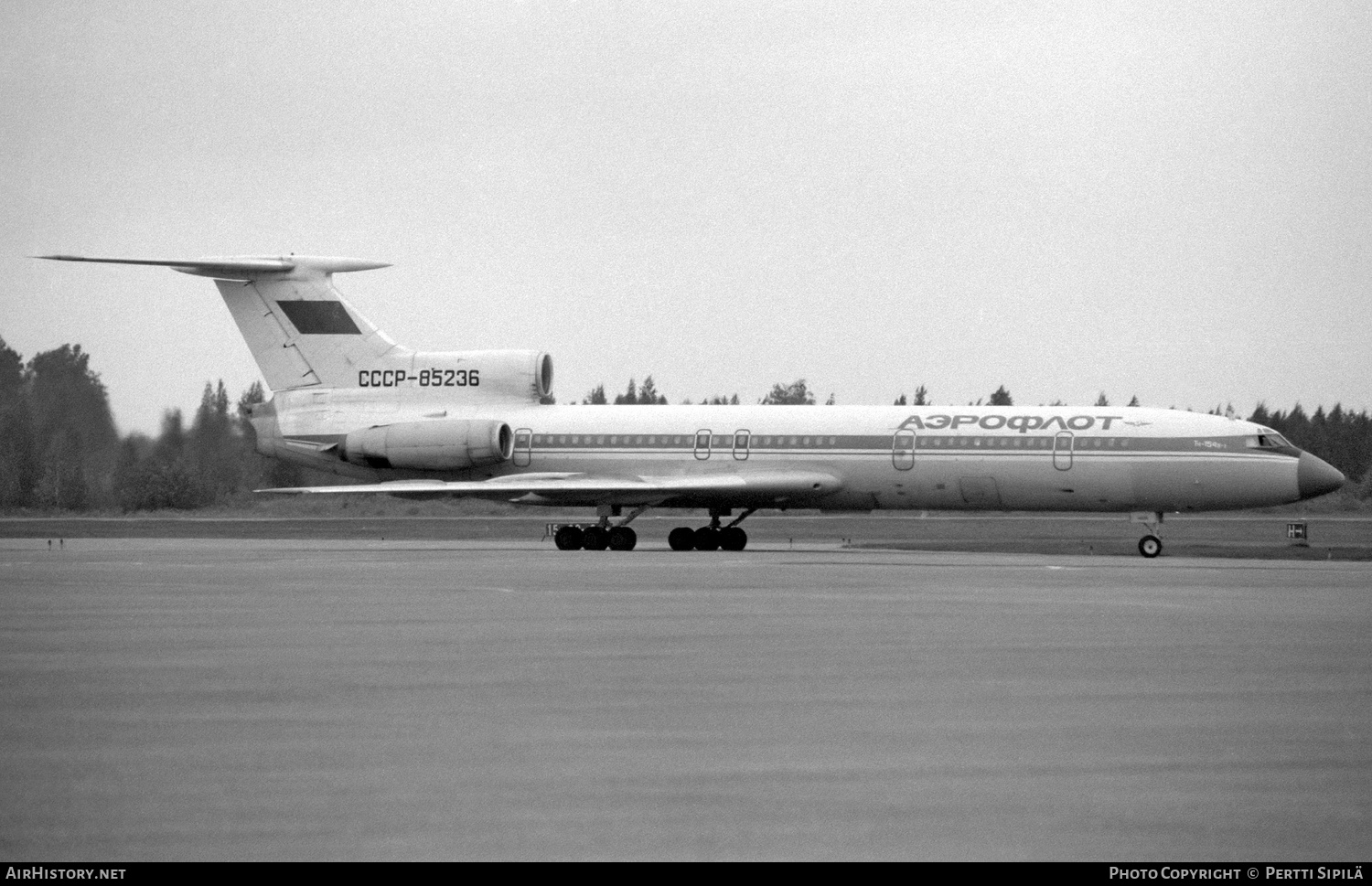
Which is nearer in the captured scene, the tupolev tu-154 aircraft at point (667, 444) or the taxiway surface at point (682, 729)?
the taxiway surface at point (682, 729)

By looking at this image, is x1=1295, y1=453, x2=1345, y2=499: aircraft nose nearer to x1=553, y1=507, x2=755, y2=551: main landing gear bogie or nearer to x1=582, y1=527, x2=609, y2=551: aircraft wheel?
x1=553, y1=507, x2=755, y2=551: main landing gear bogie

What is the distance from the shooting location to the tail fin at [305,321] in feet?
148

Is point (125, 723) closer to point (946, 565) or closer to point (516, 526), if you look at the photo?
point (946, 565)

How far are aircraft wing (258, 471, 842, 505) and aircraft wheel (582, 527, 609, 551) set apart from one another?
3.12ft

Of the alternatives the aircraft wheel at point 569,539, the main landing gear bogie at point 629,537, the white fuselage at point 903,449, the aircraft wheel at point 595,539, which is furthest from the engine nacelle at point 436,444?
the aircraft wheel at point 595,539

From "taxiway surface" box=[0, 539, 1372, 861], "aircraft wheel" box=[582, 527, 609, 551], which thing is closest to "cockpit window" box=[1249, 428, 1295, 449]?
"aircraft wheel" box=[582, 527, 609, 551]

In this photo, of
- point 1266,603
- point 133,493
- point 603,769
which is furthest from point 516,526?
point 603,769

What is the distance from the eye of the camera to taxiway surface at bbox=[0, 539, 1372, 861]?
741cm

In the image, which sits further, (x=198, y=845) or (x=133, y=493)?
(x=133, y=493)

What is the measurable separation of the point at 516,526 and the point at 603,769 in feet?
155

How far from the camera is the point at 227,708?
11000 mm

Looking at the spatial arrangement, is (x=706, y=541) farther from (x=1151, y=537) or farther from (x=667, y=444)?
(x=1151, y=537)

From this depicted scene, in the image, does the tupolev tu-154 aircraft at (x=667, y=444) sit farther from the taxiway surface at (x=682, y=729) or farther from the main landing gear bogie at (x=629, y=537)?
the taxiway surface at (x=682, y=729)

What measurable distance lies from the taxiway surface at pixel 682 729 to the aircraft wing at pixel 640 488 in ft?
65.3
